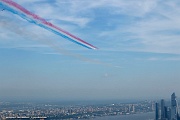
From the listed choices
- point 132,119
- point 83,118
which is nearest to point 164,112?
point 132,119

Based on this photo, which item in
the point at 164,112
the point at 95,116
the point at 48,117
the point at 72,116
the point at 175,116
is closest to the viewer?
the point at 175,116

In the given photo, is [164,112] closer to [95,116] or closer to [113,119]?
[113,119]

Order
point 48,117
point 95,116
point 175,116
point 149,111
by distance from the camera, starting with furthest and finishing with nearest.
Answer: point 149,111 → point 95,116 → point 48,117 → point 175,116

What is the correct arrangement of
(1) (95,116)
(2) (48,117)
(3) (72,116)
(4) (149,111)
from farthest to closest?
(4) (149,111)
(1) (95,116)
(3) (72,116)
(2) (48,117)

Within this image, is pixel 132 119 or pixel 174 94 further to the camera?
pixel 132 119

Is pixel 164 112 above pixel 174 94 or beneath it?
beneath

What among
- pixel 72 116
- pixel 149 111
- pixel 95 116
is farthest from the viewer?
pixel 149 111

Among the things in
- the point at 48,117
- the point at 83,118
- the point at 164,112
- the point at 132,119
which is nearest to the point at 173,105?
the point at 164,112

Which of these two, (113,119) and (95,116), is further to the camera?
(95,116)

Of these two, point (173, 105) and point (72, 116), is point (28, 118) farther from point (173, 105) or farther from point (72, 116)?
point (173, 105)
